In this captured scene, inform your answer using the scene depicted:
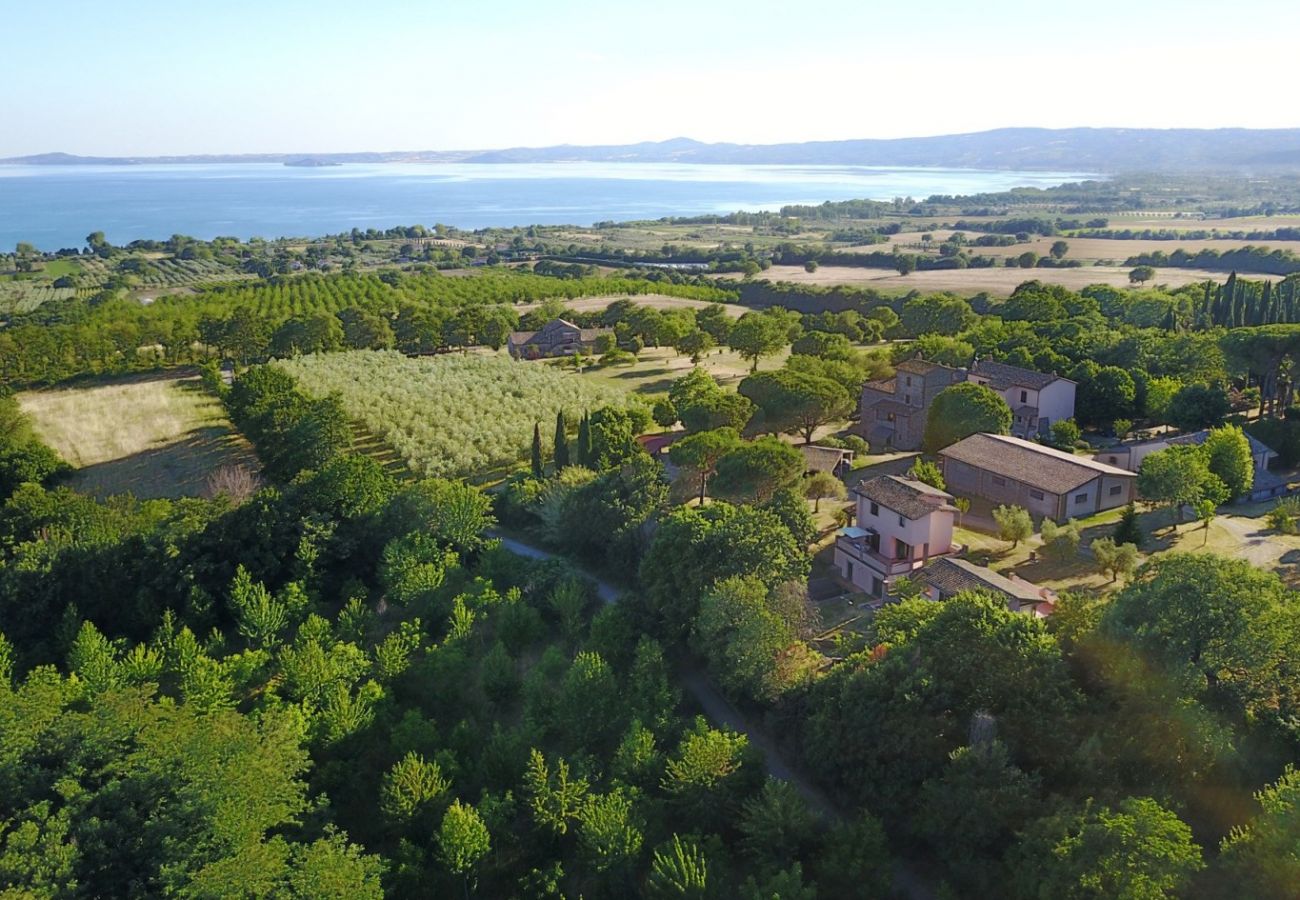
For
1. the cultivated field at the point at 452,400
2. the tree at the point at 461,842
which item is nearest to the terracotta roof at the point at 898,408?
the cultivated field at the point at 452,400

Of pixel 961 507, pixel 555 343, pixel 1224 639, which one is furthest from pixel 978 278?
pixel 1224 639

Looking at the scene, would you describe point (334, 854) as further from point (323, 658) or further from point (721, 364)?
point (721, 364)

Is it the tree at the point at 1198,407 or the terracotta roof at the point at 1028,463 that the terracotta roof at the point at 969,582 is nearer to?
the terracotta roof at the point at 1028,463

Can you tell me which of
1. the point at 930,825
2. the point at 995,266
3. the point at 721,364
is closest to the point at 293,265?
the point at 721,364

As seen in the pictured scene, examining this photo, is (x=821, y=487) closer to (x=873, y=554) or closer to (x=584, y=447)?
(x=873, y=554)

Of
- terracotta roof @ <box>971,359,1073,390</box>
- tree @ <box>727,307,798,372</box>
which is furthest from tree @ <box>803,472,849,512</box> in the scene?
tree @ <box>727,307,798,372</box>
